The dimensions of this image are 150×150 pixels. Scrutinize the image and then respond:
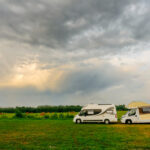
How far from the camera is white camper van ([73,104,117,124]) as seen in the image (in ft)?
83.8

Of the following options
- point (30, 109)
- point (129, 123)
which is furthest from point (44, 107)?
point (129, 123)

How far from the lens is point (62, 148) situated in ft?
32.9

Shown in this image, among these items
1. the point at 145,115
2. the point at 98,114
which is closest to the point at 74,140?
the point at 98,114

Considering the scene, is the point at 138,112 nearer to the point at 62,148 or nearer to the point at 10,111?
the point at 62,148

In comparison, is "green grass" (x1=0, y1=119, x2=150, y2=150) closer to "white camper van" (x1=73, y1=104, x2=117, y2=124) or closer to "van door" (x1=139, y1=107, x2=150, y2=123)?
"van door" (x1=139, y1=107, x2=150, y2=123)

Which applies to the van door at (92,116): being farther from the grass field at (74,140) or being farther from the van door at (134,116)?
the grass field at (74,140)

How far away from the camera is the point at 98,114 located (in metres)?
25.6

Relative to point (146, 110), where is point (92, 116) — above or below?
below

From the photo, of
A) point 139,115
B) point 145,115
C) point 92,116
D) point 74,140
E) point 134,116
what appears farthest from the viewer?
point 92,116

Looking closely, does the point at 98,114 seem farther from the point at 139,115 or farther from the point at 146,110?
the point at 146,110

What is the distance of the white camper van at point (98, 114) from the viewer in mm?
25547

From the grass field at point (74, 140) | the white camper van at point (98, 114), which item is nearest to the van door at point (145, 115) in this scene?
the white camper van at point (98, 114)

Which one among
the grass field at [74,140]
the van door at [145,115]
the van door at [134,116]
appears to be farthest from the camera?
the van door at [134,116]

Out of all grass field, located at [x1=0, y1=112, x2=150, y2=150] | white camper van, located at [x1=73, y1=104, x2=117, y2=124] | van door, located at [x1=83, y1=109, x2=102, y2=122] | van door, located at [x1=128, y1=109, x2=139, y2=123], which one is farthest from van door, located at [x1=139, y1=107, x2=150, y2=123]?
grass field, located at [x1=0, y1=112, x2=150, y2=150]
